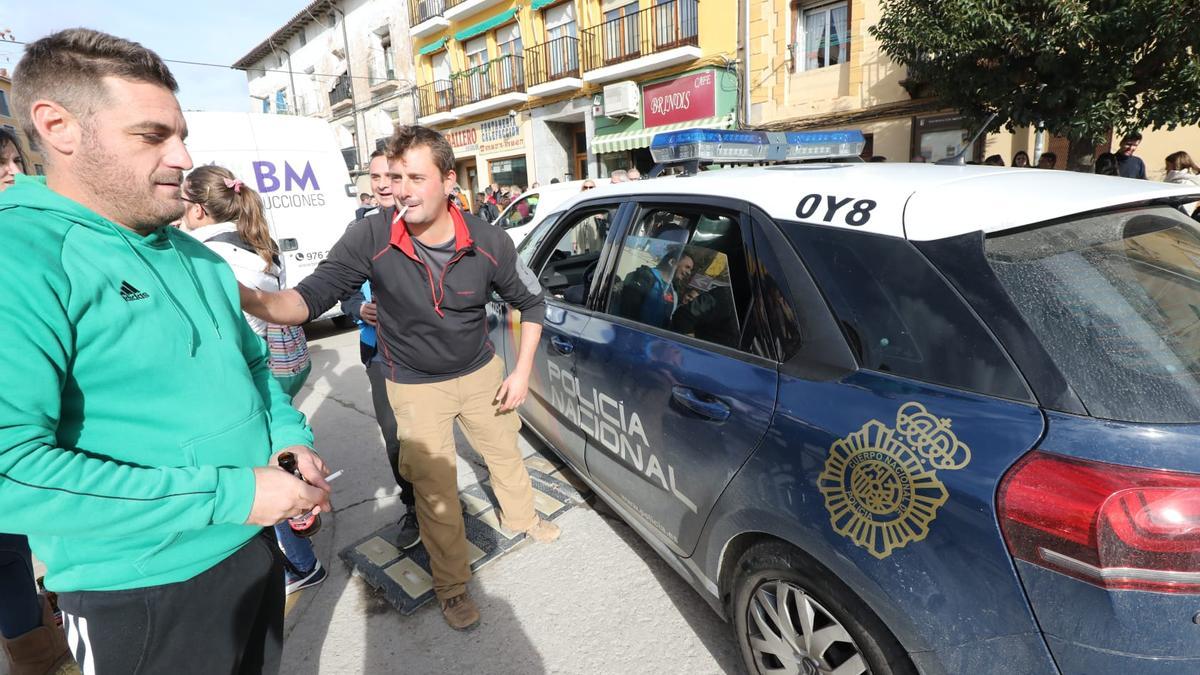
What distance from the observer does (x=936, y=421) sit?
48.9 inches

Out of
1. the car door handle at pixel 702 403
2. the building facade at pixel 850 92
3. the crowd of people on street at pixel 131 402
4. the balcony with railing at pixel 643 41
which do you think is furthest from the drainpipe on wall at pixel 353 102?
the crowd of people on street at pixel 131 402

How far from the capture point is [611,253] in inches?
100

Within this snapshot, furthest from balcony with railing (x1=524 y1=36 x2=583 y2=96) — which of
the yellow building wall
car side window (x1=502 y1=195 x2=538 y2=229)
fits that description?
car side window (x1=502 y1=195 x2=538 y2=229)

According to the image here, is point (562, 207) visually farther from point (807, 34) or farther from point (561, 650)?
point (807, 34)

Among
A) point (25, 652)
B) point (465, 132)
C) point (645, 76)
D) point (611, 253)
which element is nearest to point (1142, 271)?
point (611, 253)

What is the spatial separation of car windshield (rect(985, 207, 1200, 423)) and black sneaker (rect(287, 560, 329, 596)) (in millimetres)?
2783

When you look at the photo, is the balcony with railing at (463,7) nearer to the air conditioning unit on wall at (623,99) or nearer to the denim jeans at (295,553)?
the air conditioning unit on wall at (623,99)

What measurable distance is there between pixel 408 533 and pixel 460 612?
69 cm

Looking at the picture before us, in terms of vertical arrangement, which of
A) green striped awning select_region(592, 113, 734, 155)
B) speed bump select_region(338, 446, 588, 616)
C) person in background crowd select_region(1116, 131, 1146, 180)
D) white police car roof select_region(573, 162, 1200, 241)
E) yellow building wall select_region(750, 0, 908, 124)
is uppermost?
yellow building wall select_region(750, 0, 908, 124)

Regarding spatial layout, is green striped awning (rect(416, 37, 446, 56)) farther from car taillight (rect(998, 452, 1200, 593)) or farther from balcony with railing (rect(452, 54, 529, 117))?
car taillight (rect(998, 452, 1200, 593))

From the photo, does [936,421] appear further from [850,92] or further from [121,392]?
[850,92]

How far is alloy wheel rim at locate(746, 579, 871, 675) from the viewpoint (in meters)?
1.48

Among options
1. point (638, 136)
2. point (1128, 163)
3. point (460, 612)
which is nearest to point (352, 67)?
point (638, 136)

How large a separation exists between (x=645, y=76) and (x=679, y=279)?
1361 centimetres
